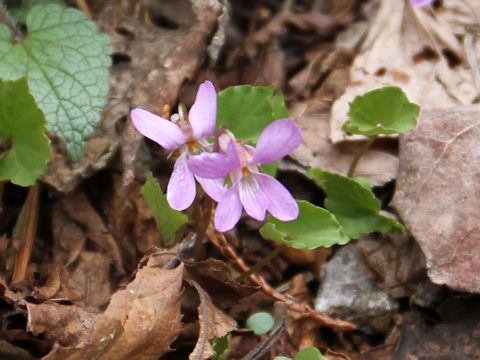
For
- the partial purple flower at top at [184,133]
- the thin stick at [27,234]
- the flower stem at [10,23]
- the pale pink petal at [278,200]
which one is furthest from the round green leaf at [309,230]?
the flower stem at [10,23]

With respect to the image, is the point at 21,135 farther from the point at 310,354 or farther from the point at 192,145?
the point at 310,354

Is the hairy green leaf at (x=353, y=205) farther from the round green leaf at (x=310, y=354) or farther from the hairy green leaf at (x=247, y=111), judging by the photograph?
the round green leaf at (x=310, y=354)

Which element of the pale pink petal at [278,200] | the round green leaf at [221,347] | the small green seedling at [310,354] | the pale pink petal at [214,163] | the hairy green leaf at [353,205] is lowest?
the round green leaf at [221,347]

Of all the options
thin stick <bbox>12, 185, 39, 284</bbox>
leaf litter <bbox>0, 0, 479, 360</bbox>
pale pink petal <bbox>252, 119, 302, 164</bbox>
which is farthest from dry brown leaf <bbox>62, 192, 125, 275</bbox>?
pale pink petal <bbox>252, 119, 302, 164</bbox>

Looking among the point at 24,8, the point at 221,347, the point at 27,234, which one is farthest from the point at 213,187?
the point at 24,8

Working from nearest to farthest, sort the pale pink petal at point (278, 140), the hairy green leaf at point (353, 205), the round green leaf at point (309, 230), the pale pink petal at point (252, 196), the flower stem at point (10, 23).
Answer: the pale pink petal at point (278, 140), the pale pink petal at point (252, 196), the round green leaf at point (309, 230), the hairy green leaf at point (353, 205), the flower stem at point (10, 23)

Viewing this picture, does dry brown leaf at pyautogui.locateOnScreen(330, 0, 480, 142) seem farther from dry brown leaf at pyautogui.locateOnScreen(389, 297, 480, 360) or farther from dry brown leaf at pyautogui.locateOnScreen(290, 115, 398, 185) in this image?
dry brown leaf at pyautogui.locateOnScreen(389, 297, 480, 360)
